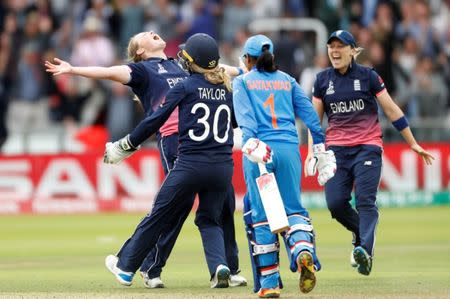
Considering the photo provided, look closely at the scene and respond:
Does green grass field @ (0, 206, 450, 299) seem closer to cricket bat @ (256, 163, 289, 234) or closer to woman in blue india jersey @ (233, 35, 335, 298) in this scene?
woman in blue india jersey @ (233, 35, 335, 298)

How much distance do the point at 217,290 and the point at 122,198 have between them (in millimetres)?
13056

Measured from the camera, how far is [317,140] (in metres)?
11.5

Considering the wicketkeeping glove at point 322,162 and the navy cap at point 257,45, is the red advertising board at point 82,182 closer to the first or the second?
the wicketkeeping glove at point 322,162

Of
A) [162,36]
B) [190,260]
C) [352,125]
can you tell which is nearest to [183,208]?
[352,125]

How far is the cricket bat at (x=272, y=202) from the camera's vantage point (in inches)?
429

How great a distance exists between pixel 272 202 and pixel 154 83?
7.79 feet

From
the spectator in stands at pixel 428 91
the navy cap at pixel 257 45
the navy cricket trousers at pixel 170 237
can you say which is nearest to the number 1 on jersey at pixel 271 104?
the navy cap at pixel 257 45

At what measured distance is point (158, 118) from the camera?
1173cm

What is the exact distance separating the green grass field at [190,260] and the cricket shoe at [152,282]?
121 millimetres

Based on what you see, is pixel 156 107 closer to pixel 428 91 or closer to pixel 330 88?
pixel 330 88

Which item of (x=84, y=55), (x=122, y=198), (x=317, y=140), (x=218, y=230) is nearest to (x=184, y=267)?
(x=218, y=230)

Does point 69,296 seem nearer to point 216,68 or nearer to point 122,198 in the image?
point 216,68

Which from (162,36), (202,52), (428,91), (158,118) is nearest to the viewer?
(158,118)

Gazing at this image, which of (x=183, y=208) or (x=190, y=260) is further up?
(x=183, y=208)
